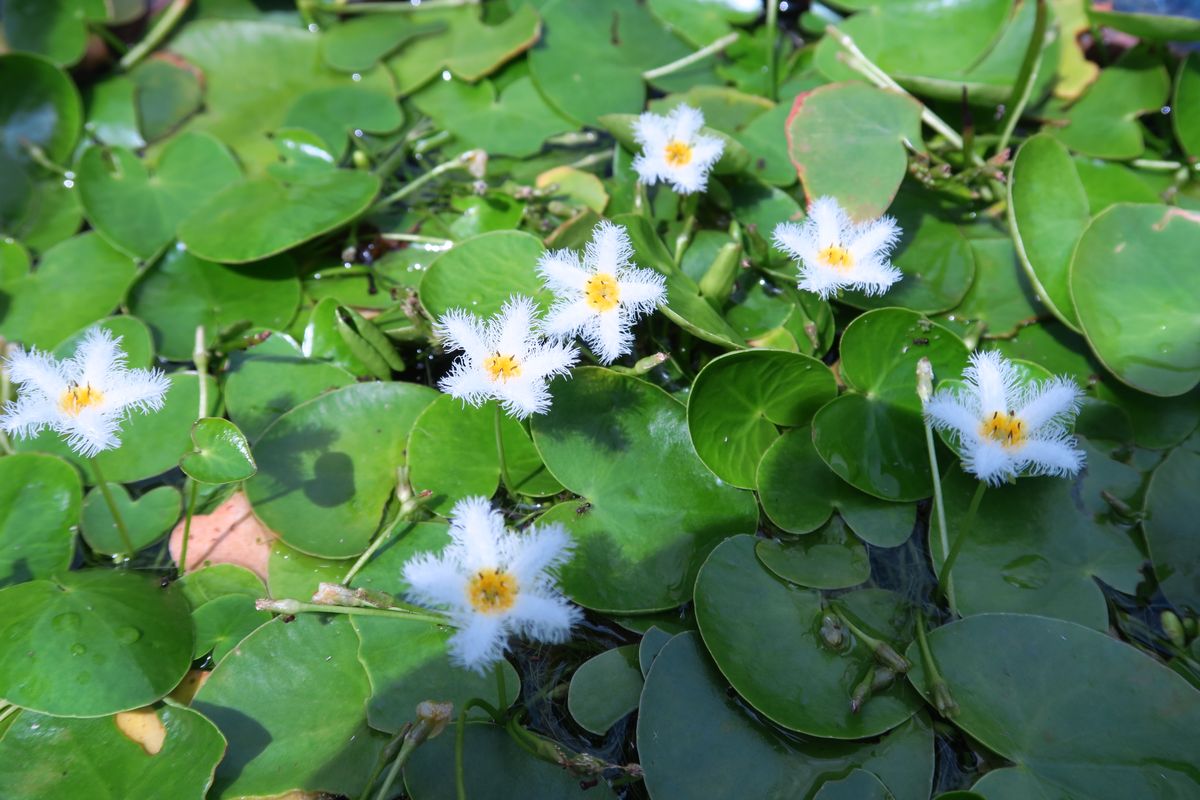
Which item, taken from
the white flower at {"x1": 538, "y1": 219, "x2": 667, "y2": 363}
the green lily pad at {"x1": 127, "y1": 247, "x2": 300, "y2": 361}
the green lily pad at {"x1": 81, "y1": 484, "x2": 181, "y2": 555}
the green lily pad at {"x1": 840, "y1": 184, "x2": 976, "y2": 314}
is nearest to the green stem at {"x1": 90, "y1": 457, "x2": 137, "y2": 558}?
the green lily pad at {"x1": 81, "y1": 484, "x2": 181, "y2": 555}

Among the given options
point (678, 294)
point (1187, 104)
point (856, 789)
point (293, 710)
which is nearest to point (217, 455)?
point (293, 710)

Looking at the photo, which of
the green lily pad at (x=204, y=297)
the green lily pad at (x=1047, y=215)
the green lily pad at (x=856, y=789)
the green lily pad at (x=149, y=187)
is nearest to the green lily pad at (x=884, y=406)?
the green lily pad at (x=1047, y=215)

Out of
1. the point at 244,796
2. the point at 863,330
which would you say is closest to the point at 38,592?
the point at 244,796

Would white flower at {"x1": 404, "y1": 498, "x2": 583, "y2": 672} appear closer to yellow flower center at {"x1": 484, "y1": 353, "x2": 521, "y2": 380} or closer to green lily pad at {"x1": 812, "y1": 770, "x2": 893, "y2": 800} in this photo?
yellow flower center at {"x1": 484, "y1": 353, "x2": 521, "y2": 380}

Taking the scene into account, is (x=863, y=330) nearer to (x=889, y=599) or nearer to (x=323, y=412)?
(x=889, y=599)

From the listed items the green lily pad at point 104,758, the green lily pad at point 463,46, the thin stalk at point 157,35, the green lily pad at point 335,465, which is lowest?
the green lily pad at point 104,758

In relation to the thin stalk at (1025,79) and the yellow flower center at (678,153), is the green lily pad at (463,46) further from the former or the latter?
the thin stalk at (1025,79)

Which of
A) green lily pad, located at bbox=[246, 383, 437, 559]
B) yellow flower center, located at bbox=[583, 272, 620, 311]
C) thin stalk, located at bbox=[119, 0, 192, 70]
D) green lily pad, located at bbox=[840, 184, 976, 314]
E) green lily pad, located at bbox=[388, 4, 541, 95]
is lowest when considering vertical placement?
green lily pad, located at bbox=[246, 383, 437, 559]
